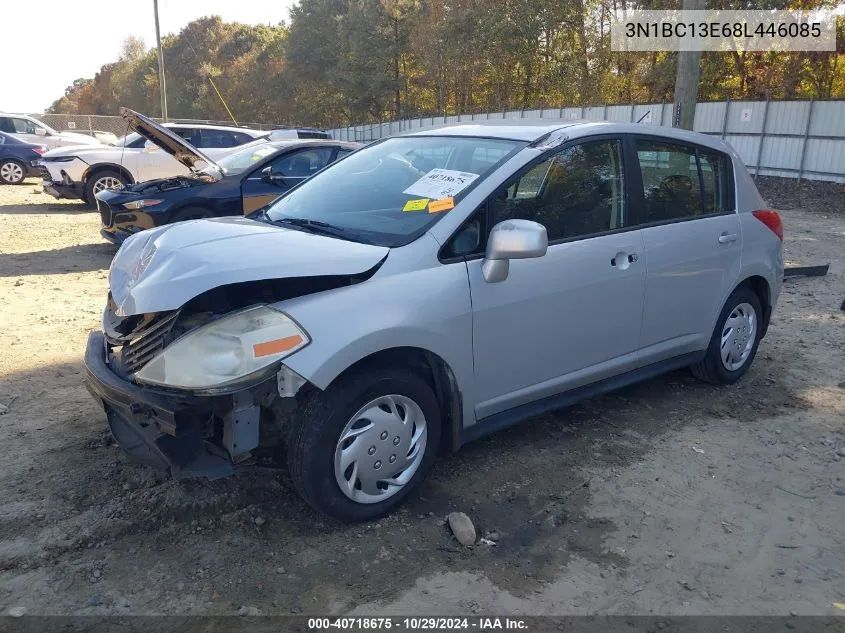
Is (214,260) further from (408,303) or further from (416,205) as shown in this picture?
(416,205)

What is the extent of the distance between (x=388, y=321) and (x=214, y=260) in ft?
2.54

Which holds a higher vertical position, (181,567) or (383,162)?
(383,162)

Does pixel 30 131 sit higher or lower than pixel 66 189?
higher

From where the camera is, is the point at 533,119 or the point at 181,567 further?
the point at 533,119

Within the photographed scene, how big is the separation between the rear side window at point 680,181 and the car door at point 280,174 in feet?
16.3

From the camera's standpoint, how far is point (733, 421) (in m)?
4.45

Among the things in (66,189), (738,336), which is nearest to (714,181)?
(738,336)

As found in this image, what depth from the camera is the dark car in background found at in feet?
58.1

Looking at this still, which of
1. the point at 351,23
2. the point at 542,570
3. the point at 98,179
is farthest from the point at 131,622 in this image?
the point at 351,23

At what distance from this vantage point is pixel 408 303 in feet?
10.1

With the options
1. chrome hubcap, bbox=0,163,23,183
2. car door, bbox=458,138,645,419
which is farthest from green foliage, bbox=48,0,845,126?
car door, bbox=458,138,645,419

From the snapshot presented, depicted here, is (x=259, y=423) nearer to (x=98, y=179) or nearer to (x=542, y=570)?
(x=542, y=570)

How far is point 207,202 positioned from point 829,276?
7492mm

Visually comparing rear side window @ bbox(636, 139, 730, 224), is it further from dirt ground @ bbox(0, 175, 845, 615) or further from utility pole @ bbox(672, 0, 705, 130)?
utility pole @ bbox(672, 0, 705, 130)
